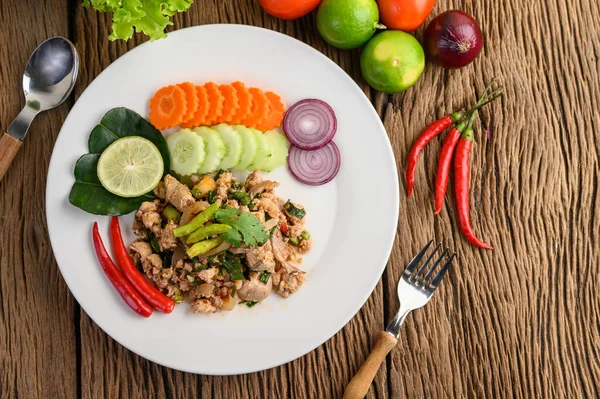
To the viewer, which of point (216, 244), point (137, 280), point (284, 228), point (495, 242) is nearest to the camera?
point (216, 244)

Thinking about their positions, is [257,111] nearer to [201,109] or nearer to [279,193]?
[201,109]

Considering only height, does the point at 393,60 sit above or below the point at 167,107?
above

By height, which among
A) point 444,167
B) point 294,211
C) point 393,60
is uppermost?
point 393,60

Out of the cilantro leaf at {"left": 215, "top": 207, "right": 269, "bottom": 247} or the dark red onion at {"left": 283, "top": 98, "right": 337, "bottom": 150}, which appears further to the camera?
the dark red onion at {"left": 283, "top": 98, "right": 337, "bottom": 150}

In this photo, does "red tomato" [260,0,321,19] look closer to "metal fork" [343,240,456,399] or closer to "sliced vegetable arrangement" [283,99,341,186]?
"sliced vegetable arrangement" [283,99,341,186]

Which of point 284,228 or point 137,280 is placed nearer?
point 137,280

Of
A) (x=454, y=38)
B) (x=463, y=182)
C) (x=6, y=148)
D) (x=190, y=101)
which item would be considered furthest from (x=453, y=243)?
(x=6, y=148)

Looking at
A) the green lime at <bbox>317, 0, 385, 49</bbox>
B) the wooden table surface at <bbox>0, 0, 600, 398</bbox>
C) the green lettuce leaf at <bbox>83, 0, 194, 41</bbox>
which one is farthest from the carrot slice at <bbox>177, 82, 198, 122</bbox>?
the green lime at <bbox>317, 0, 385, 49</bbox>
